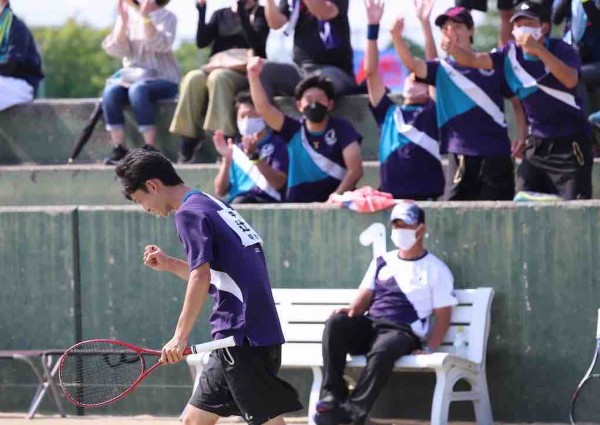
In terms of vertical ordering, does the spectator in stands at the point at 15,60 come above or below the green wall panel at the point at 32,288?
above

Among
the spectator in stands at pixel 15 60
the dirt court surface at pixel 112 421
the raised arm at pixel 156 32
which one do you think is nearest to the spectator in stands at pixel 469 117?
the dirt court surface at pixel 112 421

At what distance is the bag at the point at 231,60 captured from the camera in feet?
36.3

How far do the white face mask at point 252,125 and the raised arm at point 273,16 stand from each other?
92 centimetres

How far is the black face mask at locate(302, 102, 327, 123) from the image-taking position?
32.9 ft

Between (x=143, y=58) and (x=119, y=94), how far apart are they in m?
0.37

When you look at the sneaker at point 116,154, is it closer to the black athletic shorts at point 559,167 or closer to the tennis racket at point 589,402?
the black athletic shorts at point 559,167

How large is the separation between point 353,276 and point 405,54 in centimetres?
156

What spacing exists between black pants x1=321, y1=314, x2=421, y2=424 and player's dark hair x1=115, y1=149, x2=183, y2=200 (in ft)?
7.60

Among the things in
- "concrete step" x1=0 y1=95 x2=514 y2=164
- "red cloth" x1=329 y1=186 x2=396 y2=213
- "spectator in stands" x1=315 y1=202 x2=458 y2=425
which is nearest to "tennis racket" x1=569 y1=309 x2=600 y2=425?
"spectator in stands" x1=315 y1=202 x2=458 y2=425

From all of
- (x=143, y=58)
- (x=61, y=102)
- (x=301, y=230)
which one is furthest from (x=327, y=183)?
(x=61, y=102)

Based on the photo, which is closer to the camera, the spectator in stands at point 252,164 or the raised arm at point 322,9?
the spectator in stands at point 252,164

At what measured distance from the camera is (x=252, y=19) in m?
11.1

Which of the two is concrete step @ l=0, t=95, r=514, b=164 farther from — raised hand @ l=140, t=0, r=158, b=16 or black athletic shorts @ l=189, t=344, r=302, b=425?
black athletic shorts @ l=189, t=344, r=302, b=425

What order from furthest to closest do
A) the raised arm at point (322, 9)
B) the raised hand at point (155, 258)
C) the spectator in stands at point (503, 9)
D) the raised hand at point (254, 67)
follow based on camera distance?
the raised arm at point (322, 9) → the spectator in stands at point (503, 9) → the raised hand at point (254, 67) → the raised hand at point (155, 258)
